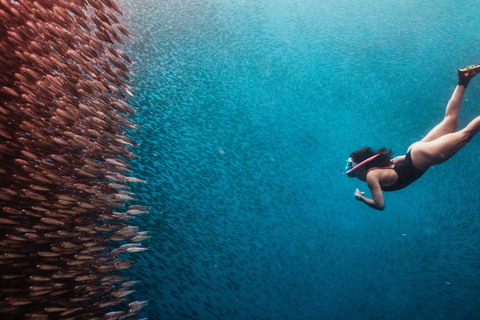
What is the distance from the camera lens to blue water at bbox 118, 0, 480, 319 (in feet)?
26.9

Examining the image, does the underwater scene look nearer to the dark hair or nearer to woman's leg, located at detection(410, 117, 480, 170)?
the dark hair

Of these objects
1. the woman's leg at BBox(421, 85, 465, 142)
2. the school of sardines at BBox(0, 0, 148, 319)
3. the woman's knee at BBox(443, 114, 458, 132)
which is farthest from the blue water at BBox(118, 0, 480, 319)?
the woman's knee at BBox(443, 114, 458, 132)

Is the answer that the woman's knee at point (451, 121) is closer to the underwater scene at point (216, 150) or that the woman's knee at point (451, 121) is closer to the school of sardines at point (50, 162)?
the underwater scene at point (216, 150)

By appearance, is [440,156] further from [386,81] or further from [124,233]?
[386,81]

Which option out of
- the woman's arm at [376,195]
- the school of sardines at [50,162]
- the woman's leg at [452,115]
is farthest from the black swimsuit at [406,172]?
the school of sardines at [50,162]

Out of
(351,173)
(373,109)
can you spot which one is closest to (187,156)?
(351,173)

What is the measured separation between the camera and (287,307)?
10148 millimetres

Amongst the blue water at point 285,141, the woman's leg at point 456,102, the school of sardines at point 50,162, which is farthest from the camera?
the blue water at point 285,141

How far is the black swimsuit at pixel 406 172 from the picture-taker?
9.18 ft

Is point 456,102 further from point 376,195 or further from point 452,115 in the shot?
point 376,195

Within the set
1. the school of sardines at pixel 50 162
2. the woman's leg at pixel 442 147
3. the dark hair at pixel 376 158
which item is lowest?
the woman's leg at pixel 442 147

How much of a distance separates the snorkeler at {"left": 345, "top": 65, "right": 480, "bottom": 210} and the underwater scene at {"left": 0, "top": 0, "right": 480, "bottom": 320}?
10.2 ft

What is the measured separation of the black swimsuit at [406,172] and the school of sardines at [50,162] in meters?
3.63

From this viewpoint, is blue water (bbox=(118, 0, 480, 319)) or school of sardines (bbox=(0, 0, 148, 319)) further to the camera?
blue water (bbox=(118, 0, 480, 319))
